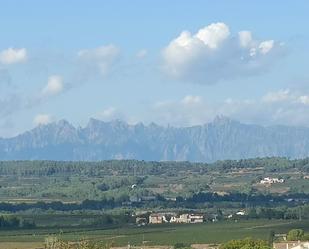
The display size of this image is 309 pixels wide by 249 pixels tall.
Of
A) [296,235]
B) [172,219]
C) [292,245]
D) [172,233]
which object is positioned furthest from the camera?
[172,219]

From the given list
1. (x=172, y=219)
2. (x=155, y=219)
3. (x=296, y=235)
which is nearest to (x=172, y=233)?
(x=296, y=235)

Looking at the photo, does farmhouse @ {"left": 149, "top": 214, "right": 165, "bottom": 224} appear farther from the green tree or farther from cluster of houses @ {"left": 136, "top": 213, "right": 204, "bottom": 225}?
the green tree

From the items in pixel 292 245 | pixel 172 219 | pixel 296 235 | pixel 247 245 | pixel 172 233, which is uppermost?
pixel 172 219

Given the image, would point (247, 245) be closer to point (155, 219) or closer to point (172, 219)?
point (155, 219)

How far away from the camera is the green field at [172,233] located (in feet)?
317

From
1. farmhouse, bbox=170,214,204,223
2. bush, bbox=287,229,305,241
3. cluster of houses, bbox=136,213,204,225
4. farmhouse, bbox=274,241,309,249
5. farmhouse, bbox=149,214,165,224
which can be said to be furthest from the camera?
farmhouse, bbox=170,214,204,223

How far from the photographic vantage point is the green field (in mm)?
96562

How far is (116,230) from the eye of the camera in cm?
11200

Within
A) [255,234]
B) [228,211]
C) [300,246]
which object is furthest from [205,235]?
[228,211]

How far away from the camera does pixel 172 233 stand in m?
109

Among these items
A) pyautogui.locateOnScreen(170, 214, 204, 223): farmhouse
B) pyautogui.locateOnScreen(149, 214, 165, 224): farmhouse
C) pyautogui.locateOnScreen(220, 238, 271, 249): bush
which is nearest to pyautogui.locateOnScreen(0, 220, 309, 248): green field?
pyautogui.locateOnScreen(149, 214, 165, 224): farmhouse

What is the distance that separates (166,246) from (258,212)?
44.6 meters

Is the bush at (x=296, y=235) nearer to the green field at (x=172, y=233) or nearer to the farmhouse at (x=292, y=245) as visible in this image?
the green field at (x=172, y=233)

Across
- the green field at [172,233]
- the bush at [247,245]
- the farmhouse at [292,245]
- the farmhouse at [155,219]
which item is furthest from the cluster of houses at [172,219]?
the bush at [247,245]
